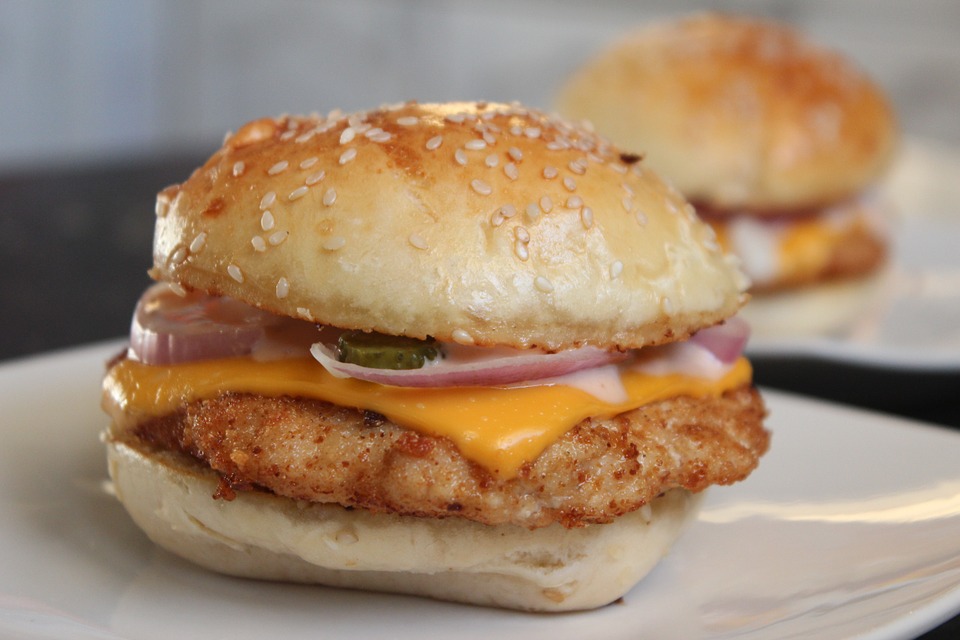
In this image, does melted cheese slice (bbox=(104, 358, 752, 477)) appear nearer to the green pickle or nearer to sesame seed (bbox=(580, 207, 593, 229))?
the green pickle

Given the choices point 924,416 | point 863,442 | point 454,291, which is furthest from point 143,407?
point 924,416

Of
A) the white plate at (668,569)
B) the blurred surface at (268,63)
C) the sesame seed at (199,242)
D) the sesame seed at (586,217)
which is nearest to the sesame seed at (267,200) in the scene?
the sesame seed at (199,242)

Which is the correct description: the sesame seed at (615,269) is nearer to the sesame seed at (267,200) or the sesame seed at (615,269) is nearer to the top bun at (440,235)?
the top bun at (440,235)

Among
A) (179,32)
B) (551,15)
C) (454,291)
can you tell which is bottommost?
(179,32)

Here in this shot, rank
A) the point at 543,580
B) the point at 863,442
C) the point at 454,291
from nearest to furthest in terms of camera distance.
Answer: the point at 454,291 < the point at 543,580 < the point at 863,442

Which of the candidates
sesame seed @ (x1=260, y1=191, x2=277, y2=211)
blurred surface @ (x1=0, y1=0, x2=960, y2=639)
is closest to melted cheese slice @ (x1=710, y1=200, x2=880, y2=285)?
sesame seed @ (x1=260, y1=191, x2=277, y2=211)

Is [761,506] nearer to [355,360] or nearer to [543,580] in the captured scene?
[543,580]
